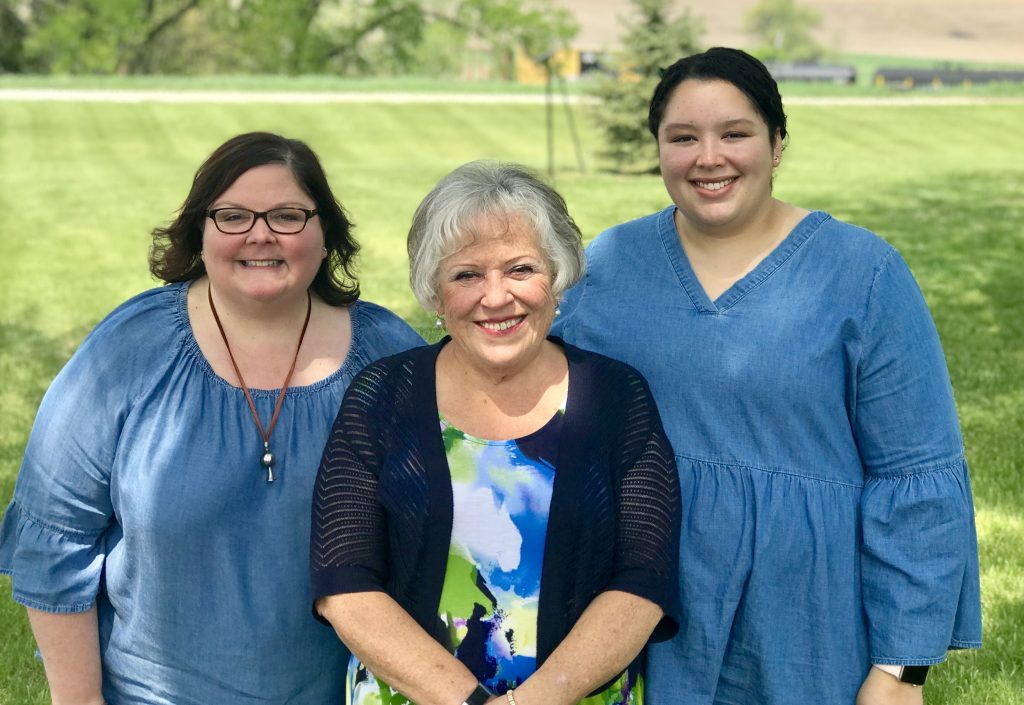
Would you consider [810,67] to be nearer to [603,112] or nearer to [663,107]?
[603,112]

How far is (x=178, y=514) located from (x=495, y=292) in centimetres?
89

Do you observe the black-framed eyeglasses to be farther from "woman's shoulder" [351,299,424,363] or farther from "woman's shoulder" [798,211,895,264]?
"woman's shoulder" [798,211,895,264]

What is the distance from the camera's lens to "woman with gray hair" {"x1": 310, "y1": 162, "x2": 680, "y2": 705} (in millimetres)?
2297

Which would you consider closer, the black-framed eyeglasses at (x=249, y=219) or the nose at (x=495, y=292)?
the nose at (x=495, y=292)

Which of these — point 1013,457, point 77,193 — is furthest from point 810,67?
point 1013,457

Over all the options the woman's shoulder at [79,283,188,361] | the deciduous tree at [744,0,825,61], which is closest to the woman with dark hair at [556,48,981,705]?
the woman's shoulder at [79,283,188,361]

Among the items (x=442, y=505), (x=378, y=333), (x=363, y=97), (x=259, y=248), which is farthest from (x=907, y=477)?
(x=363, y=97)

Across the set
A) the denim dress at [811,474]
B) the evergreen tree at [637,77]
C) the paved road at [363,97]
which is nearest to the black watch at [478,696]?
the denim dress at [811,474]

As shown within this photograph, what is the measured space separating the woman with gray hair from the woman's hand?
1.84 ft

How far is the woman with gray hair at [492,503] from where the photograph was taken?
2.30 m

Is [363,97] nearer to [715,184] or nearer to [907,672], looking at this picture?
[715,184]

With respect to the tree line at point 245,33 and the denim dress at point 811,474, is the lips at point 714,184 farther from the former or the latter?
the tree line at point 245,33

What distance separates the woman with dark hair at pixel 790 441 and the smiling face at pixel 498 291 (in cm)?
38

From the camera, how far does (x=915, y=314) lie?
250 cm
